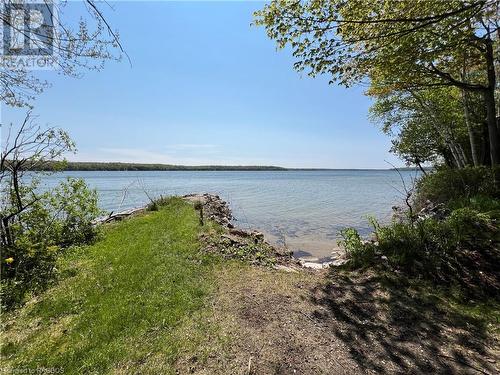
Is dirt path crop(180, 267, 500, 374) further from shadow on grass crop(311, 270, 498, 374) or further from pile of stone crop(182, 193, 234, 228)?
pile of stone crop(182, 193, 234, 228)

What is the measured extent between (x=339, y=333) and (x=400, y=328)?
966 mm

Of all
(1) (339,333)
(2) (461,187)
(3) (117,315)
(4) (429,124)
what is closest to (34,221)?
(3) (117,315)

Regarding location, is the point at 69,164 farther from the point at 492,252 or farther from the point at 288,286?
the point at 492,252

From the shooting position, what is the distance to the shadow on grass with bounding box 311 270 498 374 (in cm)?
336

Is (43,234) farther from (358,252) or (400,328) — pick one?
(400,328)

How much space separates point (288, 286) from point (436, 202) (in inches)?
378

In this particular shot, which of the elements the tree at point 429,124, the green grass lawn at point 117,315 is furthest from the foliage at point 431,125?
the green grass lawn at point 117,315

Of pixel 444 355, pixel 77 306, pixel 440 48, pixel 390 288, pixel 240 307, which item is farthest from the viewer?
pixel 440 48

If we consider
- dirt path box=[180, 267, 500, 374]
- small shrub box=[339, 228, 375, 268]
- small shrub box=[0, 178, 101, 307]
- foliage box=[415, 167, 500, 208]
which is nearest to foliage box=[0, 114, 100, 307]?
small shrub box=[0, 178, 101, 307]

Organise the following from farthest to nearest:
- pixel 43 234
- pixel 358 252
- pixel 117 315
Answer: pixel 43 234
pixel 358 252
pixel 117 315

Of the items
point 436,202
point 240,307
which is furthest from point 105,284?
point 436,202

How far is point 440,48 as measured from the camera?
729 centimetres

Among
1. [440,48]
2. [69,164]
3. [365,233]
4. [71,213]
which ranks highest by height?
[440,48]

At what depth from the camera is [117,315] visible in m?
4.31
